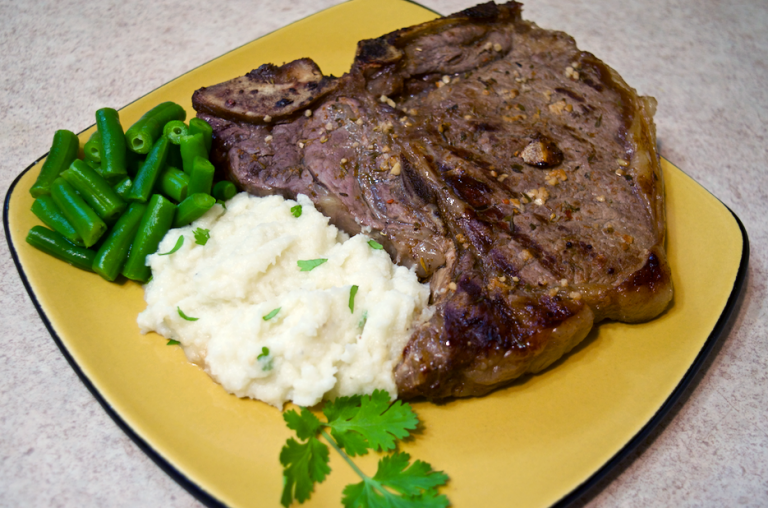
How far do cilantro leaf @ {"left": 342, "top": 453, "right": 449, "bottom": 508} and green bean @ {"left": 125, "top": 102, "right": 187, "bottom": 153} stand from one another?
2.65 meters

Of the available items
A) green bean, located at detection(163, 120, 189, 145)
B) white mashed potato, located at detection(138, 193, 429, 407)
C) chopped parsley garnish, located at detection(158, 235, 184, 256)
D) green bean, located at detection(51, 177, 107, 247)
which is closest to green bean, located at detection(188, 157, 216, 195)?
white mashed potato, located at detection(138, 193, 429, 407)

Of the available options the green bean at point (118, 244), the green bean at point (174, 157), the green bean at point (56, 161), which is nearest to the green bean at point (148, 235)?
the green bean at point (118, 244)

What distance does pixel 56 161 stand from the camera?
391 centimetres

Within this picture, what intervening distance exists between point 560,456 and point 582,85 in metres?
2.74

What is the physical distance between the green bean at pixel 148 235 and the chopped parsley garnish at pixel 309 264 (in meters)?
0.96

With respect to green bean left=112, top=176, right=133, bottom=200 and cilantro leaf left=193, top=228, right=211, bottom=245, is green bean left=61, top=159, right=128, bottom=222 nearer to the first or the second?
green bean left=112, top=176, right=133, bottom=200

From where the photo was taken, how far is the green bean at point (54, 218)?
3650mm

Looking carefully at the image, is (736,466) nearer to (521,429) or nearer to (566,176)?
(521,429)

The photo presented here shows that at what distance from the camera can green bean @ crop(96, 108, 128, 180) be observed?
12.5 ft

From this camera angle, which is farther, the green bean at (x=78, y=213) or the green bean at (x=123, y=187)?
the green bean at (x=123, y=187)

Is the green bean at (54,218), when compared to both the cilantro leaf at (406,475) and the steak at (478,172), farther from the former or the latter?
the cilantro leaf at (406,475)

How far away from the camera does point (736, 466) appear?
361cm

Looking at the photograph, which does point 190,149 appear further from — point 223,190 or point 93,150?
point 93,150

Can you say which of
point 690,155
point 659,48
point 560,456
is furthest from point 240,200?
point 659,48
